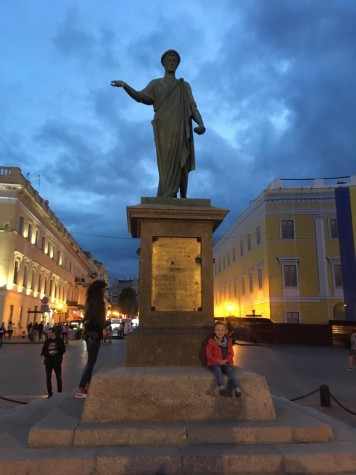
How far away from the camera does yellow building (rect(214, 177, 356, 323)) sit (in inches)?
1252

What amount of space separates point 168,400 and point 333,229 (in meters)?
31.7

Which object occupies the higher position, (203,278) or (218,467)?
(203,278)

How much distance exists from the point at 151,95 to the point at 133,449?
218 inches

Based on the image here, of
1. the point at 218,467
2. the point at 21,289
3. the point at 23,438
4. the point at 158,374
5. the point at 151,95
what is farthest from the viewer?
the point at 21,289

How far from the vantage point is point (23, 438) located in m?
4.43

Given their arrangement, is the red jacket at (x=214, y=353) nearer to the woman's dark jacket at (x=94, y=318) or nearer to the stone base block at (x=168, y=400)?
the stone base block at (x=168, y=400)

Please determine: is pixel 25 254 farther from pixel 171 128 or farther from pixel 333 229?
pixel 171 128

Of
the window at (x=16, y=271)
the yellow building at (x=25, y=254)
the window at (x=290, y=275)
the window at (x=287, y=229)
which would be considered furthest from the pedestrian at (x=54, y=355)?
the window at (x=16, y=271)

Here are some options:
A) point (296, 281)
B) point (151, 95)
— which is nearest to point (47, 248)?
point (296, 281)

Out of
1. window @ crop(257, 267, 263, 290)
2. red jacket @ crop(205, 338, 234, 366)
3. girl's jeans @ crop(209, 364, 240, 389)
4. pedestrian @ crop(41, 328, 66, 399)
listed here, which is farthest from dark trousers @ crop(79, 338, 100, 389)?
window @ crop(257, 267, 263, 290)

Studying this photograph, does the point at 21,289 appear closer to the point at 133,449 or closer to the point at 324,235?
the point at 324,235

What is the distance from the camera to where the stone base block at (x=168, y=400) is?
15.0ft

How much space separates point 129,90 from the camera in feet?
22.5

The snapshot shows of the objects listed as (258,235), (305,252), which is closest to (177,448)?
(305,252)
